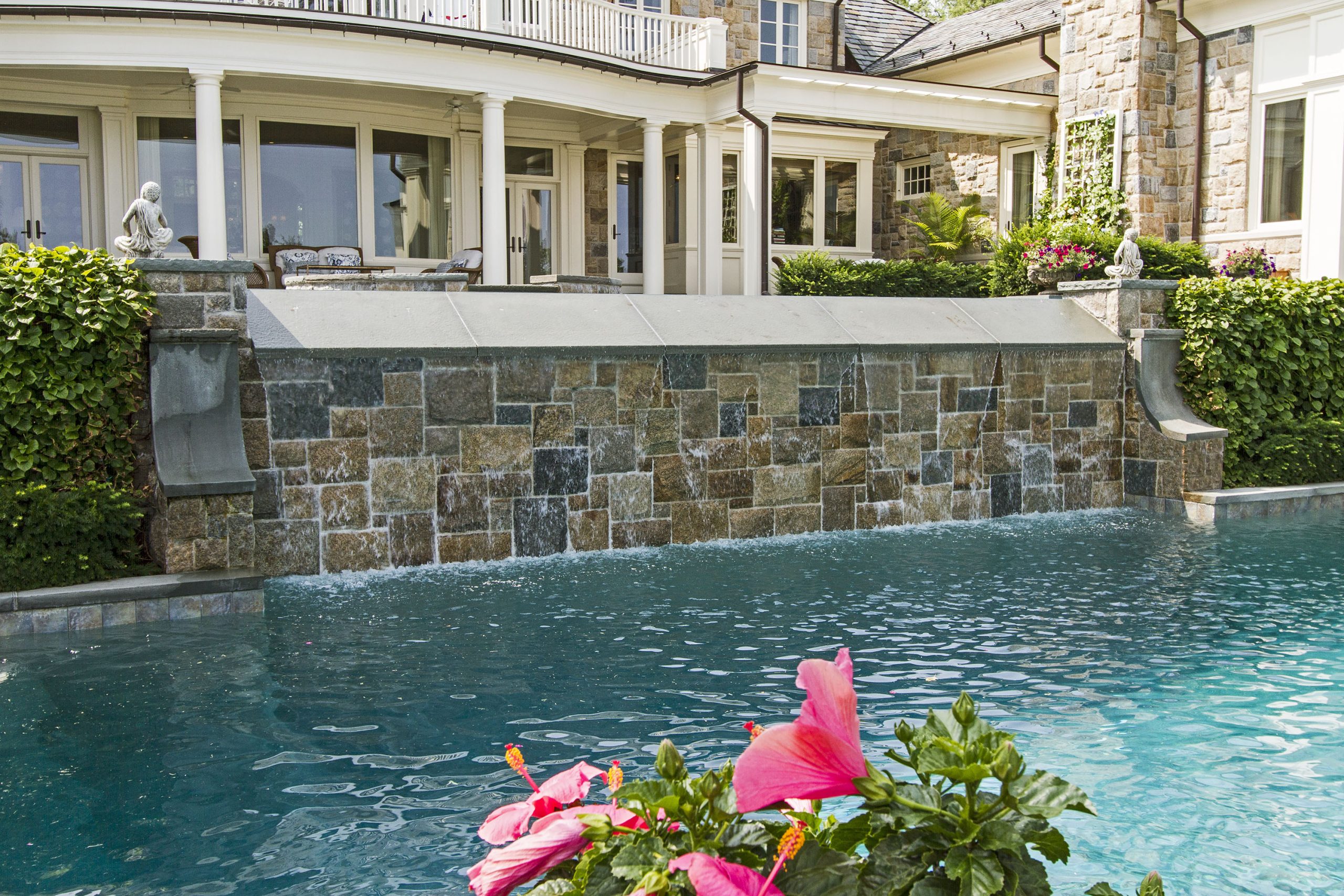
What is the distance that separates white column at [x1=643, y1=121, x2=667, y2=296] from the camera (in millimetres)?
17359

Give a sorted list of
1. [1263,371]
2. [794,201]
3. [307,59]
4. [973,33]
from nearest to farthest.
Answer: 1. [1263,371]
2. [307,59]
3. [794,201]
4. [973,33]

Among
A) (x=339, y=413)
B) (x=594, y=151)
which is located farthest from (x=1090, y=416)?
(x=594, y=151)

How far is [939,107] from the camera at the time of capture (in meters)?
18.3

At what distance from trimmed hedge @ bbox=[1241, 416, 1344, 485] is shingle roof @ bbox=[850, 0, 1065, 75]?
30.3 ft

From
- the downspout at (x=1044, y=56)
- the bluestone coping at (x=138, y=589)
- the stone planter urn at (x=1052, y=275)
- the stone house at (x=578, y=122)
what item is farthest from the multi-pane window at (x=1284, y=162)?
the bluestone coping at (x=138, y=589)

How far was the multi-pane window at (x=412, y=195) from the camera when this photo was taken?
683 inches

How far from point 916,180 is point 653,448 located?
1492 cm

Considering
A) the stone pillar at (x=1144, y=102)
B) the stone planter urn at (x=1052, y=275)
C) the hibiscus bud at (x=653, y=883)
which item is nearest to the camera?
the hibiscus bud at (x=653, y=883)

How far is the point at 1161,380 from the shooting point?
35.4 ft

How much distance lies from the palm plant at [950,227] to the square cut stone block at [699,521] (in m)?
12.2

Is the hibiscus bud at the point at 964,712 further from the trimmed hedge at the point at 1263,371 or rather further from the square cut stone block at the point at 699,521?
the trimmed hedge at the point at 1263,371

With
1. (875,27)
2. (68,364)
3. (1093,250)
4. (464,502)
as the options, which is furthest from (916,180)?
(68,364)

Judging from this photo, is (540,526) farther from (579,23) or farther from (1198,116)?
(1198,116)

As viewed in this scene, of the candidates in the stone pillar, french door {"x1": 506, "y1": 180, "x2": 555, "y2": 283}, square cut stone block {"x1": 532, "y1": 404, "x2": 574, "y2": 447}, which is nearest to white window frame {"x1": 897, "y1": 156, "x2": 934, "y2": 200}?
the stone pillar
